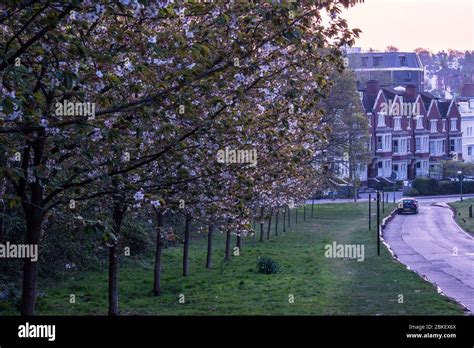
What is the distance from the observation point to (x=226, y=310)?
54.3 feet

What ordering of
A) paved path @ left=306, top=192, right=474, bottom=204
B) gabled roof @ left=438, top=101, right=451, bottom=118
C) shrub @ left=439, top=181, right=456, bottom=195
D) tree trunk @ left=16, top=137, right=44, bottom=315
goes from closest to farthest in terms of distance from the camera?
tree trunk @ left=16, top=137, right=44, bottom=315 → gabled roof @ left=438, top=101, right=451, bottom=118 → paved path @ left=306, top=192, right=474, bottom=204 → shrub @ left=439, top=181, right=456, bottom=195

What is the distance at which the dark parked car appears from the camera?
47719 mm

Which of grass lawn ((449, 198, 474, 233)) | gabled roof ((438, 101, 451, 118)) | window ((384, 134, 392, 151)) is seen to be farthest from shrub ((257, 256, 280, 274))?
grass lawn ((449, 198, 474, 233))

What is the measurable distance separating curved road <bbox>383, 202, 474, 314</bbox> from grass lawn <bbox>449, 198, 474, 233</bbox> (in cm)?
48

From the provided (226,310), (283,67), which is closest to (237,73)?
(283,67)

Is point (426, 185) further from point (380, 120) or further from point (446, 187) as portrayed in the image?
point (380, 120)

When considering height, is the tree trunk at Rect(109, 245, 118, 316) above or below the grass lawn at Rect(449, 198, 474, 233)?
below

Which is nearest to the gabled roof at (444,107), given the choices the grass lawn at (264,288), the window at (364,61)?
the window at (364,61)

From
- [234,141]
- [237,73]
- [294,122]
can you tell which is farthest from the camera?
[294,122]

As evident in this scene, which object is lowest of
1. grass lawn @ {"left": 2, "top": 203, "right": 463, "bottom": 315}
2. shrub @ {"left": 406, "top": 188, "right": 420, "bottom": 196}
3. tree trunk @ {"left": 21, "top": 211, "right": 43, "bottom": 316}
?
grass lawn @ {"left": 2, "top": 203, "right": 463, "bottom": 315}

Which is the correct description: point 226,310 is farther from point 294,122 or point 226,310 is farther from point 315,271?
point 315,271

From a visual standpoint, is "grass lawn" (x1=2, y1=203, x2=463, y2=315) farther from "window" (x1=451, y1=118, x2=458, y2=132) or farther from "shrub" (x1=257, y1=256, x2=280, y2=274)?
"window" (x1=451, y1=118, x2=458, y2=132)

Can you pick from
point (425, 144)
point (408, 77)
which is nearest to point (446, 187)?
point (425, 144)

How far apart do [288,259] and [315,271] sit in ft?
13.1
